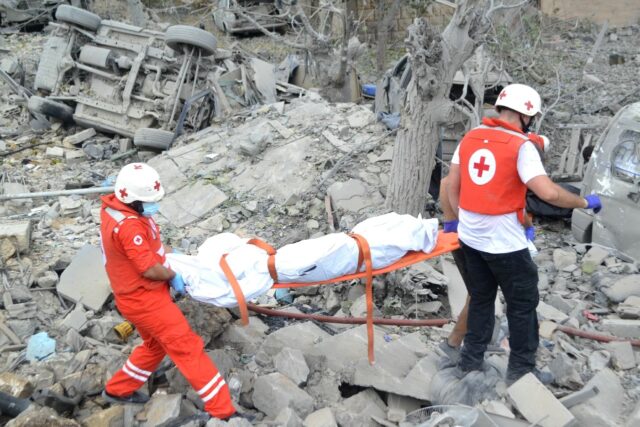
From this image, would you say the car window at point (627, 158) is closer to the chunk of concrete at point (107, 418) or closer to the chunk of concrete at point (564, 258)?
the chunk of concrete at point (564, 258)

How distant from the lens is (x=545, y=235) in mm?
7762

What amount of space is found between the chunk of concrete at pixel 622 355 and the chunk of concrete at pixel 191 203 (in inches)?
202

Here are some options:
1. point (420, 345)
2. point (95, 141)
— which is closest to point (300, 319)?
point (420, 345)

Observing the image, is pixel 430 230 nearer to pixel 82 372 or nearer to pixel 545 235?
pixel 82 372

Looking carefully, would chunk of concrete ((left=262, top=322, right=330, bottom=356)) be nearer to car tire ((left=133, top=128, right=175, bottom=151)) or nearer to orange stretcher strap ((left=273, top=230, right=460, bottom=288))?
orange stretcher strap ((left=273, top=230, right=460, bottom=288))

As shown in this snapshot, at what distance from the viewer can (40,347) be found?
467 centimetres

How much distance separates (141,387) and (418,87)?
10.5ft

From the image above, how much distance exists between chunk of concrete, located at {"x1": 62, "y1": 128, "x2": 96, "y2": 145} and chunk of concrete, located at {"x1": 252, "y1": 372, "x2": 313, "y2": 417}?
332 inches

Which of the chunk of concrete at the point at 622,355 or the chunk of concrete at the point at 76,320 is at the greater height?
the chunk of concrete at the point at 622,355

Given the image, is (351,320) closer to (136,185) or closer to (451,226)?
(451,226)

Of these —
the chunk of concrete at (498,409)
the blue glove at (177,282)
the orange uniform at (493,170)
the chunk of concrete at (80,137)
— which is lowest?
the chunk of concrete at (80,137)

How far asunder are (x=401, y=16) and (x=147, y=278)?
1546 cm

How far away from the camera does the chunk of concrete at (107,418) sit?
3.72 metres

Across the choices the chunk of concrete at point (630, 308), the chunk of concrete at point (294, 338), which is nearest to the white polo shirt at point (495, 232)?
the chunk of concrete at point (294, 338)
